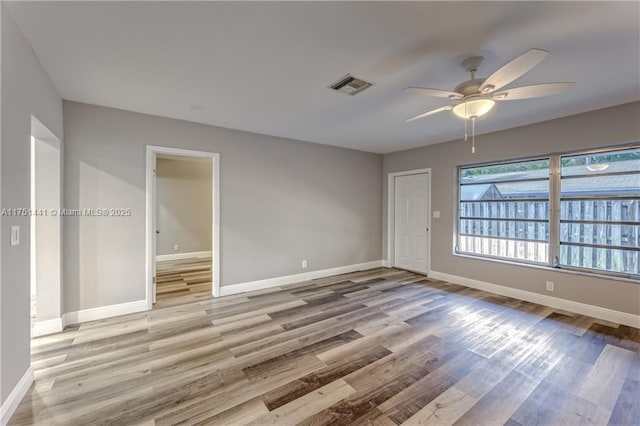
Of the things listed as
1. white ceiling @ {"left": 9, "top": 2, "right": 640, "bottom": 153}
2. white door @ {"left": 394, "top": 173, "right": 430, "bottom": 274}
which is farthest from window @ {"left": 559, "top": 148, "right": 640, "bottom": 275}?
white door @ {"left": 394, "top": 173, "right": 430, "bottom": 274}

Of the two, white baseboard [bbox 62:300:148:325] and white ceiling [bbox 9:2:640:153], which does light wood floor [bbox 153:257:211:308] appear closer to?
white baseboard [bbox 62:300:148:325]

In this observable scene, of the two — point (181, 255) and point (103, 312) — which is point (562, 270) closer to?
point (103, 312)

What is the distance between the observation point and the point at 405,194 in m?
5.68

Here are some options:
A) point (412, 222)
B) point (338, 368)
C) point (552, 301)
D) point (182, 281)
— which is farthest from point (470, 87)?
point (182, 281)

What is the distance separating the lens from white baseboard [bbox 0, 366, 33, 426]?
1.61 m

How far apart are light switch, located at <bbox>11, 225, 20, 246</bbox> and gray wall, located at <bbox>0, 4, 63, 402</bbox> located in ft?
0.11

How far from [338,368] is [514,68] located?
8.37 ft

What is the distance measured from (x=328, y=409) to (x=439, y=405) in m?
0.76

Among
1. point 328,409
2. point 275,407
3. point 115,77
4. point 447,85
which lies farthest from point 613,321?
point 115,77

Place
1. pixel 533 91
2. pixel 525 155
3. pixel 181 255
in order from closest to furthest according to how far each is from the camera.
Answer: pixel 533 91, pixel 525 155, pixel 181 255

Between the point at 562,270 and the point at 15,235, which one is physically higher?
the point at 15,235

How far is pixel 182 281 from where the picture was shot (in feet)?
15.9

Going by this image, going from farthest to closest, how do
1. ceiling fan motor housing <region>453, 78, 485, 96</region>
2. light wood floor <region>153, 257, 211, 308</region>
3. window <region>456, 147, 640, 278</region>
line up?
light wood floor <region>153, 257, 211, 308</region> < window <region>456, 147, 640, 278</region> < ceiling fan motor housing <region>453, 78, 485, 96</region>

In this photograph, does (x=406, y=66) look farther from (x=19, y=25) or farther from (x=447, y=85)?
(x=19, y=25)
